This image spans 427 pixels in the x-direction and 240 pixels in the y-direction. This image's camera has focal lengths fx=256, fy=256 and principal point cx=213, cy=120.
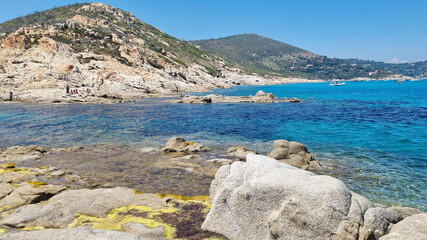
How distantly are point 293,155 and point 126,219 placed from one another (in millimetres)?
12226

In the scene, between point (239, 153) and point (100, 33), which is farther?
point (100, 33)

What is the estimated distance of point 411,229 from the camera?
20.9ft

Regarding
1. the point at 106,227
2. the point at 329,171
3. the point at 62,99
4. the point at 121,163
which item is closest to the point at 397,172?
the point at 329,171

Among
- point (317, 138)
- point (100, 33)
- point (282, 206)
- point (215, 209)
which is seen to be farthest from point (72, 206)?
point (100, 33)

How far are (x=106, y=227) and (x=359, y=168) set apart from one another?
1471cm

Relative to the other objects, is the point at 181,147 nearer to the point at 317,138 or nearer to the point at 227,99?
the point at 317,138

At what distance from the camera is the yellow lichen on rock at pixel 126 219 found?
320 inches

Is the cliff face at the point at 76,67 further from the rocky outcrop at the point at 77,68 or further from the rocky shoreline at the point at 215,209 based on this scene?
the rocky shoreline at the point at 215,209

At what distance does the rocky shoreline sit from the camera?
675cm

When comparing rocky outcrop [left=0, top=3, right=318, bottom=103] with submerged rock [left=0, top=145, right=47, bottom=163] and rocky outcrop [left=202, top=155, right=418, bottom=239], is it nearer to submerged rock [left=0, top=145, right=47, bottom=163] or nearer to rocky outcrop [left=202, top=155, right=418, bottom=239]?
submerged rock [left=0, top=145, right=47, bottom=163]

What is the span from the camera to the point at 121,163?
16984 millimetres

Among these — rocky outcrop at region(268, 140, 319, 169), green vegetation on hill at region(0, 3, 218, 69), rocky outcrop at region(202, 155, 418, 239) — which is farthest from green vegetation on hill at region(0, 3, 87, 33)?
rocky outcrop at region(202, 155, 418, 239)

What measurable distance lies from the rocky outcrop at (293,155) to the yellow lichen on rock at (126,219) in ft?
32.2

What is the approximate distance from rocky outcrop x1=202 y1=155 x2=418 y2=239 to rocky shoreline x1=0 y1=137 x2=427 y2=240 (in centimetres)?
2
